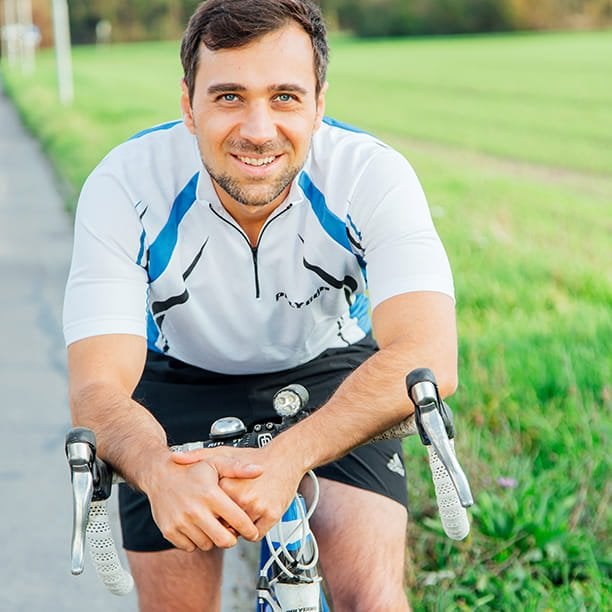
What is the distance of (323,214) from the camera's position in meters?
2.65

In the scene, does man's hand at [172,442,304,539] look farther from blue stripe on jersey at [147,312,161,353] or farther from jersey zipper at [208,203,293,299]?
blue stripe on jersey at [147,312,161,353]

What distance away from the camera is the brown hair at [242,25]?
7.84ft

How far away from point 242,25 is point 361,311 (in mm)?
934

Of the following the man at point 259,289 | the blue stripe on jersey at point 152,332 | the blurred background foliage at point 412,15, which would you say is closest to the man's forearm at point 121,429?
the man at point 259,289

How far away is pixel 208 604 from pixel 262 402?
0.51m

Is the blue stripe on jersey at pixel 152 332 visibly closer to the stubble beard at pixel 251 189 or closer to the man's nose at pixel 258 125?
the stubble beard at pixel 251 189

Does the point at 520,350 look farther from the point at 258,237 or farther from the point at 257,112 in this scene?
the point at 257,112

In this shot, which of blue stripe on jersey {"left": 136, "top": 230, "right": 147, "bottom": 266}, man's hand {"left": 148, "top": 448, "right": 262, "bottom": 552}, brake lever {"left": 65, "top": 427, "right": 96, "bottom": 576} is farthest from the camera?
blue stripe on jersey {"left": 136, "top": 230, "right": 147, "bottom": 266}

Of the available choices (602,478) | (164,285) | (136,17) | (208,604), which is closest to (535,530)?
(602,478)

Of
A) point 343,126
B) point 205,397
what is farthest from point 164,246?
point 343,126

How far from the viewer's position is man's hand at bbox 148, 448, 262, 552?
186 centimetres

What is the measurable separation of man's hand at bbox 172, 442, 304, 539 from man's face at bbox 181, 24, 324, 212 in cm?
71

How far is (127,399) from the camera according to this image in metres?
2.23

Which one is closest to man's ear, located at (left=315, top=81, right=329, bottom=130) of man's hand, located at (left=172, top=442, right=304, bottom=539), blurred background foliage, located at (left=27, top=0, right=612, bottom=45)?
man's hand, located at (left=172, top=442, right=304, bottom=539)
